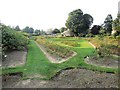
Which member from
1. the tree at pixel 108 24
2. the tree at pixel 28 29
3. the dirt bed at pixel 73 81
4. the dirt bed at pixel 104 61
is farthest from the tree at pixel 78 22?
the dirt bed at pixel 73 81

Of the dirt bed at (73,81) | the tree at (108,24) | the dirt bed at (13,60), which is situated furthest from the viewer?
the tree at (108,24)

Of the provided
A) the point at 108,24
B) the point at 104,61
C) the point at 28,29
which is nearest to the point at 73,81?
the point at 104,61

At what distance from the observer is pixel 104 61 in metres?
11.2

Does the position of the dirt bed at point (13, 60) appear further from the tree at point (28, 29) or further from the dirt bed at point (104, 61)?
the tree at point (28, 29)

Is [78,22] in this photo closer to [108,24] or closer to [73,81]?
[108,24]

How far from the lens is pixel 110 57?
11820mm

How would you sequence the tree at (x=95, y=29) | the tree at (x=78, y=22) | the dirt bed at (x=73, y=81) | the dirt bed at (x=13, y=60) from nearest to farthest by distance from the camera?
the dirt bed at (x=73, y=81)
the dirt bed at (x=13, y=60)
the tree at (x=78, y=22)
the tree at (x=95, y=29)

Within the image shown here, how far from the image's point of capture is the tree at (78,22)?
38.1 metres

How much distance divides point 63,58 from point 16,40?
3220 mm

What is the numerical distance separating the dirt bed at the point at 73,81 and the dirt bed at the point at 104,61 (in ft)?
4.68

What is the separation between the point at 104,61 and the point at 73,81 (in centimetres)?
320

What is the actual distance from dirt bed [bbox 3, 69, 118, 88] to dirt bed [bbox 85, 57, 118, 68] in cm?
143

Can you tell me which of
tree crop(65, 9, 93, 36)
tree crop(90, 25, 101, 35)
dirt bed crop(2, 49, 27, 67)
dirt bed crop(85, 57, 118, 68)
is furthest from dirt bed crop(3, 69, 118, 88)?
tree crop(90, 25, 101, 35)

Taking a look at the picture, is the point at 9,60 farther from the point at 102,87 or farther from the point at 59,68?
the point at 102,87
